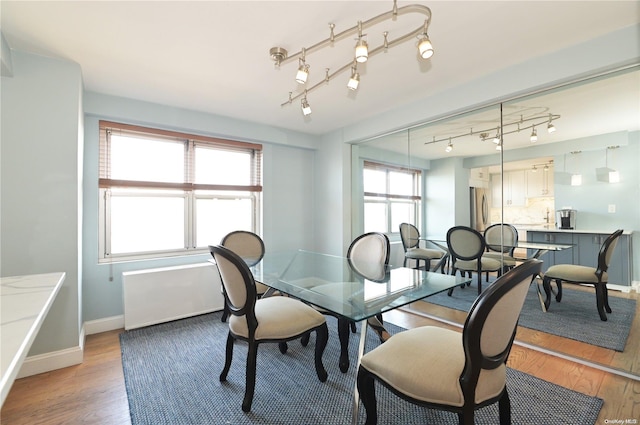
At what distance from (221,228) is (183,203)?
56 centimetres

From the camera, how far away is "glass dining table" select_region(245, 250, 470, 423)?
4.77 ft

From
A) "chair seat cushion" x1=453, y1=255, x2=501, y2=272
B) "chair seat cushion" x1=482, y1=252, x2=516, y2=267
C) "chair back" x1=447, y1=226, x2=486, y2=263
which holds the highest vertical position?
"chair back" x1=447, y1=226, x2=486, y2=263

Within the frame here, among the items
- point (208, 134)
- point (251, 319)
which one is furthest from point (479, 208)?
point (208, 134)

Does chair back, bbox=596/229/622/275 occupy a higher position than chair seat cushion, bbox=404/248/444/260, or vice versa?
chair back, bbox=596/229/622/275

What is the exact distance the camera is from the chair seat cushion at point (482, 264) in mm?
2727

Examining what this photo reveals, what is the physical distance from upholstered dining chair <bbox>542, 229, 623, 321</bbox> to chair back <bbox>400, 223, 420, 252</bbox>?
126 cm

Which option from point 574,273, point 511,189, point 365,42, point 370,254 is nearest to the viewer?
point 365,42

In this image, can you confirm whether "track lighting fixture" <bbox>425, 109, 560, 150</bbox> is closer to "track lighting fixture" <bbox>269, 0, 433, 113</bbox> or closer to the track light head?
"track lighting fixture" <bbox>269, 0, 433, 113</bbox>

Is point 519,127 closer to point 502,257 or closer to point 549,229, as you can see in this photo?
point 549,229

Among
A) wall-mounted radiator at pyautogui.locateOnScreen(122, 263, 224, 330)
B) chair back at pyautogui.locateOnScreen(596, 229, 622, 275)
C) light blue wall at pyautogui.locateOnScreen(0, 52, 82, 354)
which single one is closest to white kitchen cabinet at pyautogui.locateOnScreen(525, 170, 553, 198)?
chair back at pyautogui.locateOnScreen(596, 229, 622, 275)

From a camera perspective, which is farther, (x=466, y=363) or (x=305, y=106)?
(x=305, y=106)

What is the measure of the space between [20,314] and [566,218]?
357cm

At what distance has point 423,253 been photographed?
11.0 feet

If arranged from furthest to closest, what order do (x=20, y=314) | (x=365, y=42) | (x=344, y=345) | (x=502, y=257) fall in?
1. (x=502, y=257)
2. (x=344, y=345)
3. (x=365, y=42)
4. (x=20, y=314)
